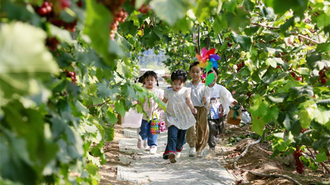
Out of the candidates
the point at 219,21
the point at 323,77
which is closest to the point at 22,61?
the point at 219,21

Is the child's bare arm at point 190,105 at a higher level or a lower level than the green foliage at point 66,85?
higher

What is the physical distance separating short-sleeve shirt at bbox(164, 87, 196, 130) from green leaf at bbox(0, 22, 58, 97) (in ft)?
19.5

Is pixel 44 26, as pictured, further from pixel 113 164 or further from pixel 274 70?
pixel 113 164

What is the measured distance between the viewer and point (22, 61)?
98cm

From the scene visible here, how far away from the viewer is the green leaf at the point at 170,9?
129cm

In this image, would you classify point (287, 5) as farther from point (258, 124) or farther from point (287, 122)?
point (258, 124)

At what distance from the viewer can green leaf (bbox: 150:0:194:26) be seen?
50.9 inches

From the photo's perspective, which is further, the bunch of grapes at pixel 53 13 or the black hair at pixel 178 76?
the black hair at pixel 178 76

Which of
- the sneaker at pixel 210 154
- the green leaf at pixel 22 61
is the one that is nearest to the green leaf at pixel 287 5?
the green leaf at pixel 22 61

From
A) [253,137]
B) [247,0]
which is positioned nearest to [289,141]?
[247,0]

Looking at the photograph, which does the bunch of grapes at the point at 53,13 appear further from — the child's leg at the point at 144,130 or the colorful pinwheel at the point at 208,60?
the child's leg at the point at 144,130

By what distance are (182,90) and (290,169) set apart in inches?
82.4

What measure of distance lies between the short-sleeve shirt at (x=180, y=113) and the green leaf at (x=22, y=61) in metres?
5.94

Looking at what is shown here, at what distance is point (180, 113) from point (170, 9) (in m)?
5.72
